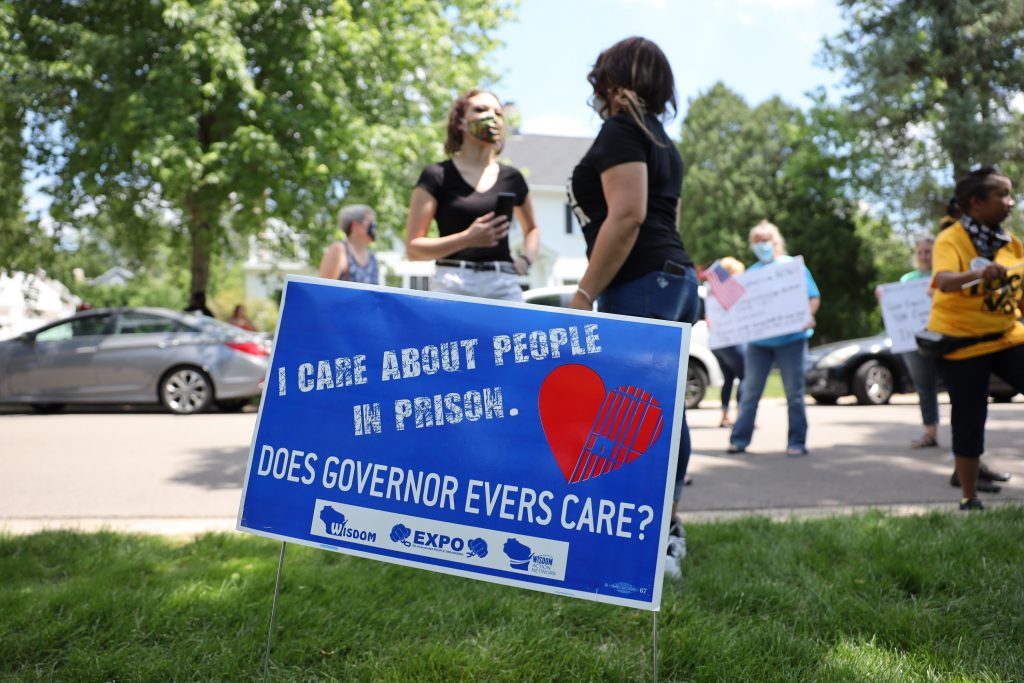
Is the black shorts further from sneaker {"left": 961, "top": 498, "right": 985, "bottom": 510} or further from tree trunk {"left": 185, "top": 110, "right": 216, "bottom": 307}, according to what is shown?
tree trunk {"left": 185, "top": 110, "right": 216, "bottom": 307}

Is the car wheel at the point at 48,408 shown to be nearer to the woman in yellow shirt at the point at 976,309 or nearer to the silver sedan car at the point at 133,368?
the silver sedan car at the point at 133,368

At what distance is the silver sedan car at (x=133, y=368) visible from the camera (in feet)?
39.5

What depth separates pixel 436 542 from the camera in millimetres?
2422

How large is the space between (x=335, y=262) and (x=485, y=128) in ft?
8.77

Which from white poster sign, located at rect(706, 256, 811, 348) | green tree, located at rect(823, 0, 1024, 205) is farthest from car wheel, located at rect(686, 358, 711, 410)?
green tree, located at rect(823, 0, 1024, 205)

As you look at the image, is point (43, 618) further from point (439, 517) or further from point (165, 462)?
point (165, 462)

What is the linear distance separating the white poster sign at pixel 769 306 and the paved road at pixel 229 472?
1.11 m

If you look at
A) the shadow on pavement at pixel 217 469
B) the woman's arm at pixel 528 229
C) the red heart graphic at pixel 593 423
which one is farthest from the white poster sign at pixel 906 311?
the red heart graphic at pixel 593 423

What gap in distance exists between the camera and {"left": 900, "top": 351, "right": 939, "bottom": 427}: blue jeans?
746 cm

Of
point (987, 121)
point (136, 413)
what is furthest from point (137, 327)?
point (987, 121)

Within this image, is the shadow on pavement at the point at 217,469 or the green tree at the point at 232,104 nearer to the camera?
the shadow on pavement at the point at 217,469

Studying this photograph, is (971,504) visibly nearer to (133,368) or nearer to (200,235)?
(133,368)

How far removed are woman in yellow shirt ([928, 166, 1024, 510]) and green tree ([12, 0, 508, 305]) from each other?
1271 centimetres

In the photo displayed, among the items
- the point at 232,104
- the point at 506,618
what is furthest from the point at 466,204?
the point at 232,104
